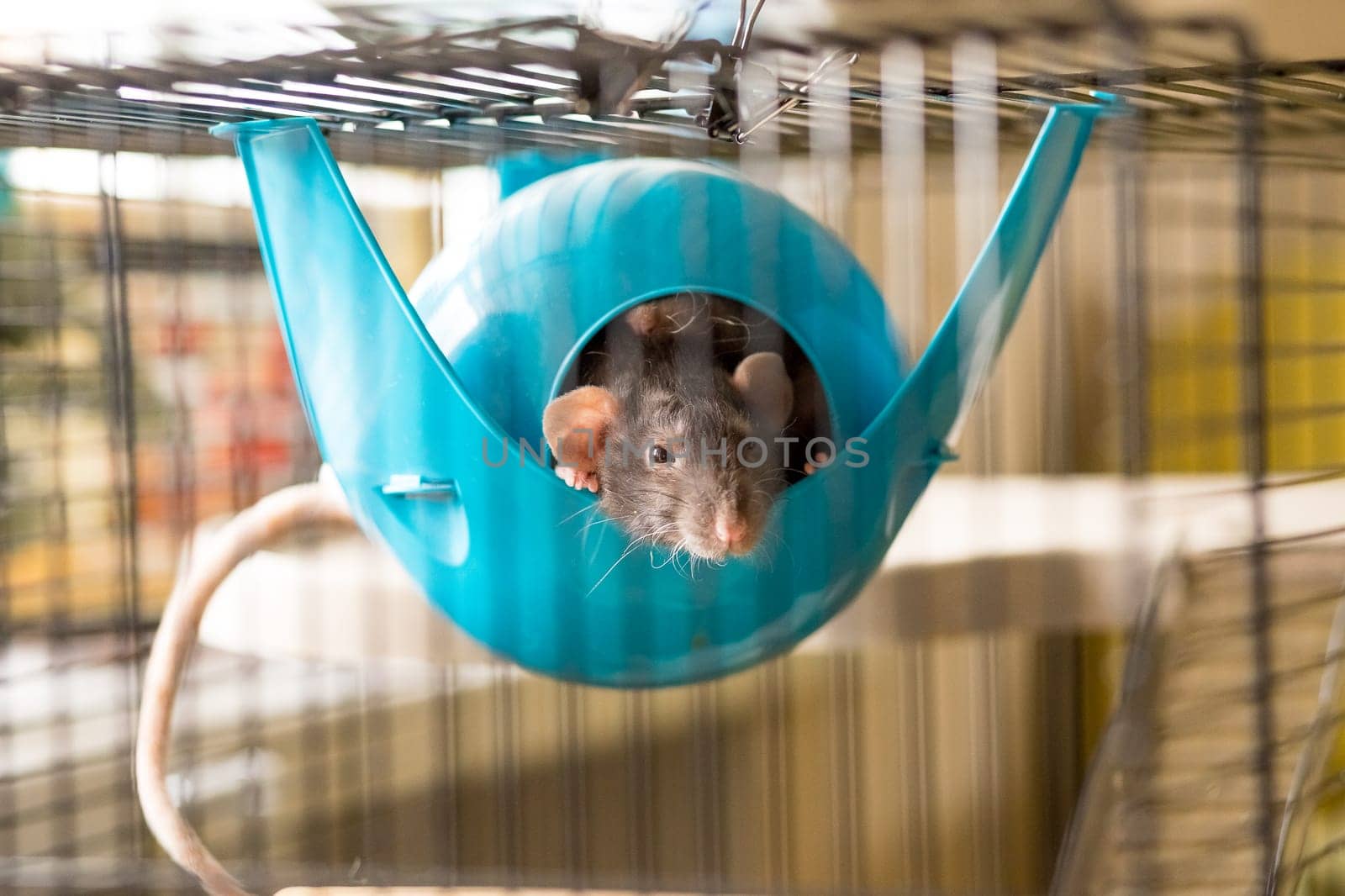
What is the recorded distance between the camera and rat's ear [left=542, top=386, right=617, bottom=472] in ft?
1.66

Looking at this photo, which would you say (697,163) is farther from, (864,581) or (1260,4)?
(1260,4)

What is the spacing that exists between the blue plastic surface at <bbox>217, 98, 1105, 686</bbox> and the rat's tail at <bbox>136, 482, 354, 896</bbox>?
15 cm

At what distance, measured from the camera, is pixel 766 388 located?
531mm

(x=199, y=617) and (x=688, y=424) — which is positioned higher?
(x=688, y=424)

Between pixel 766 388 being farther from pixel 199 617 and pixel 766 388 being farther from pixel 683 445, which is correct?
pixel 199 617

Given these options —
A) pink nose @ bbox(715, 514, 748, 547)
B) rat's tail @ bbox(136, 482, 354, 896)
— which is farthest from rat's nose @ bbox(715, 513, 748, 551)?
rat's tail @ bbox(136, 482, 354, 896)

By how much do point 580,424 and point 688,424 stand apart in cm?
5

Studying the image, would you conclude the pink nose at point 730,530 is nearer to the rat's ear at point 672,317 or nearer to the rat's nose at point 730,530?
the rat's nose at point 730,530

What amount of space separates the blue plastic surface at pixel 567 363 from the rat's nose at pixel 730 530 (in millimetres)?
33

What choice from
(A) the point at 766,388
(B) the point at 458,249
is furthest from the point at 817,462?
(B) the point at 458,249

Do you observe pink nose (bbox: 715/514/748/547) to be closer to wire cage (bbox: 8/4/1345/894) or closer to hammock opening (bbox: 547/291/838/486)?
hammock opening (bbox: 547/291/838/486)

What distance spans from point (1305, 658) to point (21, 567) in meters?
1.06

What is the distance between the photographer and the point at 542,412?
53 cm

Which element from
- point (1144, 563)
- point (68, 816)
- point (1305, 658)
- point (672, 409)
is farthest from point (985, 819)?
point (672, 409)
